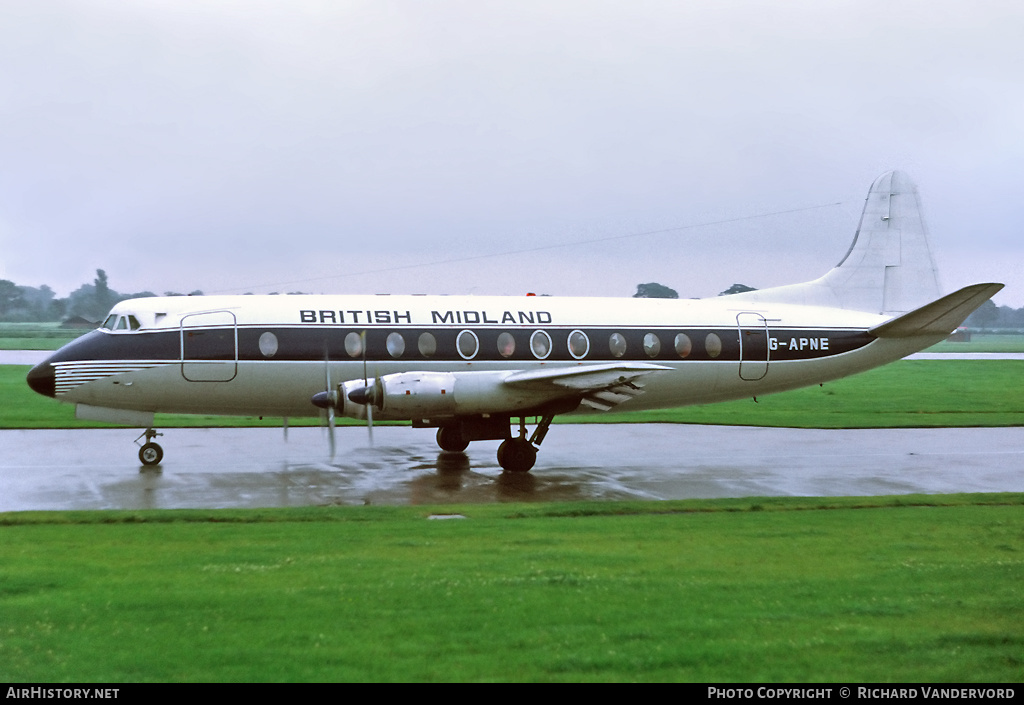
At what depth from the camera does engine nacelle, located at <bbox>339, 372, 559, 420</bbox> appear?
19719mm

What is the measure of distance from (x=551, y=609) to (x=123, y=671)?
12.3 ft

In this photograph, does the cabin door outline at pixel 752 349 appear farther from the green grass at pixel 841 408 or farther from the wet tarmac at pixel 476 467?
the green grass at pixel 841 408

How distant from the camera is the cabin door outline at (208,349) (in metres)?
21.3

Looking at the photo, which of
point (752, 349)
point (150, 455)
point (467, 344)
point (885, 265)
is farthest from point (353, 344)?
point (885, 265)

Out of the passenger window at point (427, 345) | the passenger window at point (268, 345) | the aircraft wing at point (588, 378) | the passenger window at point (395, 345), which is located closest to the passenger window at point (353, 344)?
the passenger window at point (395, 345)

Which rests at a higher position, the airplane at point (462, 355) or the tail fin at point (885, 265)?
the tail fin at point (885, 265)

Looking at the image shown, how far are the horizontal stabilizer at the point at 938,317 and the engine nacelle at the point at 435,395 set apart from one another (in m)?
9.29

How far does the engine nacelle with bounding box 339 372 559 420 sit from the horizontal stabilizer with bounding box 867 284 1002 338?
9287 mm

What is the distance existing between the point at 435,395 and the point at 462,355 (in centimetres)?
231

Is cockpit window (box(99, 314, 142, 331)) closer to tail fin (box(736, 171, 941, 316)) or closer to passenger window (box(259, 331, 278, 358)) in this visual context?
passenger window (box(259, 331, 278, 358))

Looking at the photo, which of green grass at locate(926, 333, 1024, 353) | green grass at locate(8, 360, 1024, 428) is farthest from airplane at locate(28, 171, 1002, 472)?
green grass at locate(926, 333, 1024, 353)

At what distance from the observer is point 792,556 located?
40.4ft

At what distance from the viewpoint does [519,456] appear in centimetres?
2172

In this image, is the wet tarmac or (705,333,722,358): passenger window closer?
the wet tarmac
